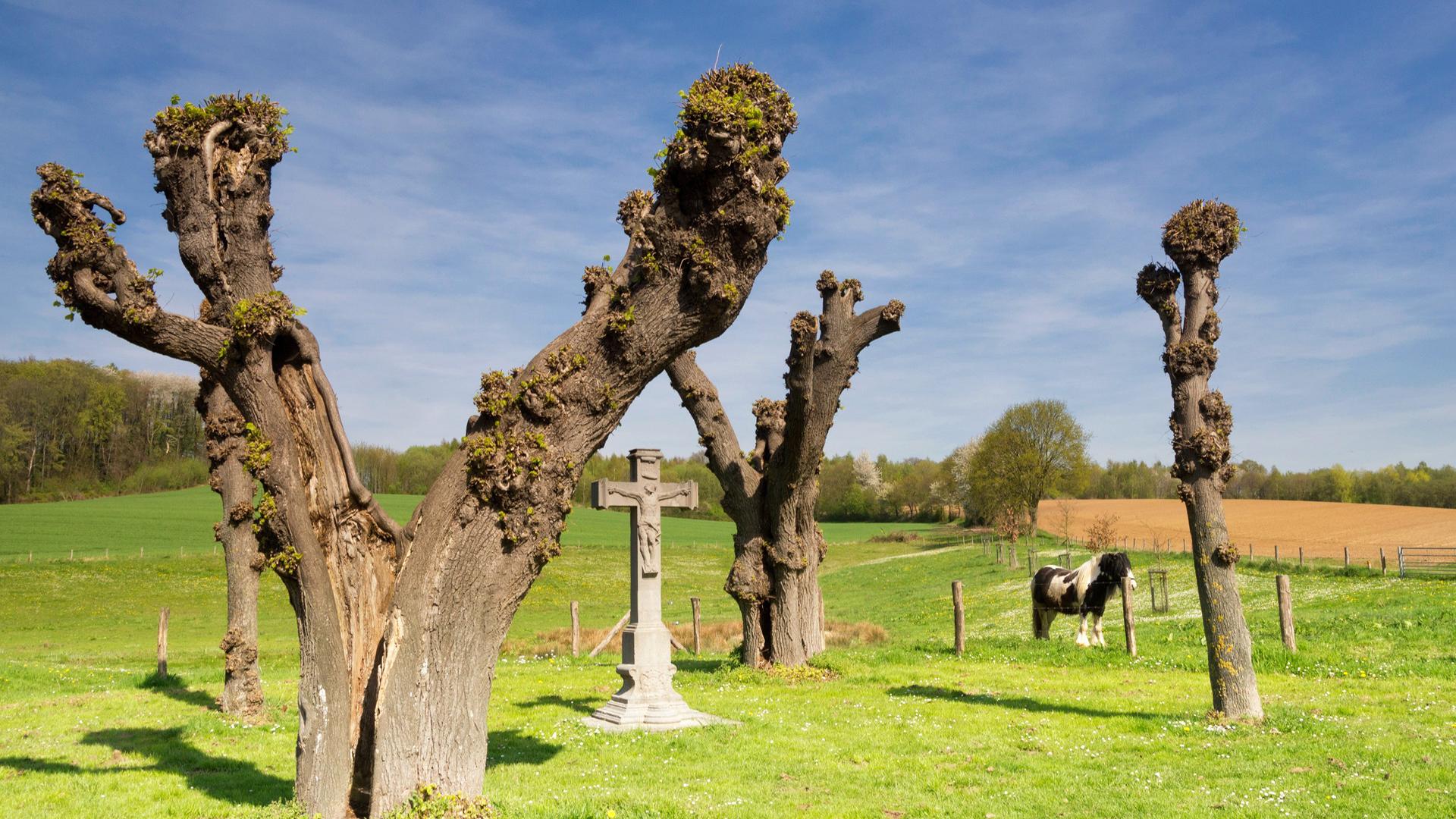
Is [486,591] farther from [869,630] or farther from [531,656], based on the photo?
[869,630]

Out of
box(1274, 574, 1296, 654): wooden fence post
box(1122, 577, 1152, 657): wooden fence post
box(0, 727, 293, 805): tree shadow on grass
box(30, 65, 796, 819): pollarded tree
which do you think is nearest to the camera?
box(30, 65, 796, 819): pollarded tree

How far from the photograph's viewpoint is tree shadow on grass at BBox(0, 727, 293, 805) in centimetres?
831

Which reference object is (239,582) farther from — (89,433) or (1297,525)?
(89,433)

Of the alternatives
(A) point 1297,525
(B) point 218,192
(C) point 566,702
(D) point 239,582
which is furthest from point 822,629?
(A) point 1297,525

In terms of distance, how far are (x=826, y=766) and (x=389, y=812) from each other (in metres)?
4.57

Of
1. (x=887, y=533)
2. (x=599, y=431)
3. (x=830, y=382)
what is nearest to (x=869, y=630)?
(x=830, y=382)

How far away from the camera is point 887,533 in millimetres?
79312

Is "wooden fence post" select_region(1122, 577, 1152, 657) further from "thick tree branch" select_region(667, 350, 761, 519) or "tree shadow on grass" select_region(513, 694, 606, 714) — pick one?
"tree shadow on grass" select_region(513, 694, 606, 714)

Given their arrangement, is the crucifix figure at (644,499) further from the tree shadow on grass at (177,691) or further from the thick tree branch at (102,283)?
the tree shadow on grass at (177,691)

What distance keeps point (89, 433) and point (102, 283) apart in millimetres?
89999

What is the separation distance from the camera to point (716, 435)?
650 inches

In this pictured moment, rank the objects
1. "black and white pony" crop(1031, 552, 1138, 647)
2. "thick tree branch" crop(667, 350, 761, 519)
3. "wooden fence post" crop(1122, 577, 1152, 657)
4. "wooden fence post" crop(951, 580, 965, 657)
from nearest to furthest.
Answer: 1. "thick tree branch" crop(667, 350, 761, 519)
2. "wooden fence post" crop(1122, 577, 1152, 657)
3. "wooden fence post" crop(951, 580, 965, 657)
4. "black and white pony" crop(1031, 552, 1138, 647)

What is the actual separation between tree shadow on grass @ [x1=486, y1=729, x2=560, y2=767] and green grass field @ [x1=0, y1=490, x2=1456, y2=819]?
0.06 meters

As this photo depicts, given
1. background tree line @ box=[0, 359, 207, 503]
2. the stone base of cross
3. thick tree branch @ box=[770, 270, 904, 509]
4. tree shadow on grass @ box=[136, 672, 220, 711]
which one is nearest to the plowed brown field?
thick tree branch @ box=[770, 270, 904, 509]
